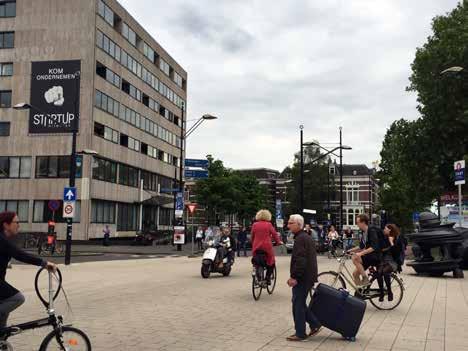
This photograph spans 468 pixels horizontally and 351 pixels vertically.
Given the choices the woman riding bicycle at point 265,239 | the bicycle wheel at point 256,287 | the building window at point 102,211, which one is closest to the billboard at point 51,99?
the building window at point 102,211

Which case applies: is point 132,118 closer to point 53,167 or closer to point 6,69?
point 53,167

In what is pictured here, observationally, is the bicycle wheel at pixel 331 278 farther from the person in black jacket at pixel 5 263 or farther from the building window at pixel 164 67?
the building window at pixel 164 67

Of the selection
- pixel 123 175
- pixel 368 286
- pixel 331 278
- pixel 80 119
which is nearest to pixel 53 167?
pixel 80 119

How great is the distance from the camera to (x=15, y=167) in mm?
46375

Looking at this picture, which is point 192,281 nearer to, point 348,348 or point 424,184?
point 348,348

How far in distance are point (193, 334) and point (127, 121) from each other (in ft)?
158

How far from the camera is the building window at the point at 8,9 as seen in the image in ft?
157

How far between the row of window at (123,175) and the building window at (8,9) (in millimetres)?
15306

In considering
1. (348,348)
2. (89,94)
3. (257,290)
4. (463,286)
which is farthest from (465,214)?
(89,94)

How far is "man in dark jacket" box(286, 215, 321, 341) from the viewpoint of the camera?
23.8 feet

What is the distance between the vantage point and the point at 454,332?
8.02 metres

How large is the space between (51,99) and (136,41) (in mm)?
18380

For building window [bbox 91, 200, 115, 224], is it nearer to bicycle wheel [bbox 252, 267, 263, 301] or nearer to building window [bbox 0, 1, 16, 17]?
building window [bbox 0, 1, 16, 17]

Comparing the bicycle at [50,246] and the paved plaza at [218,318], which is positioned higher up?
the bicycle at [50,246]
